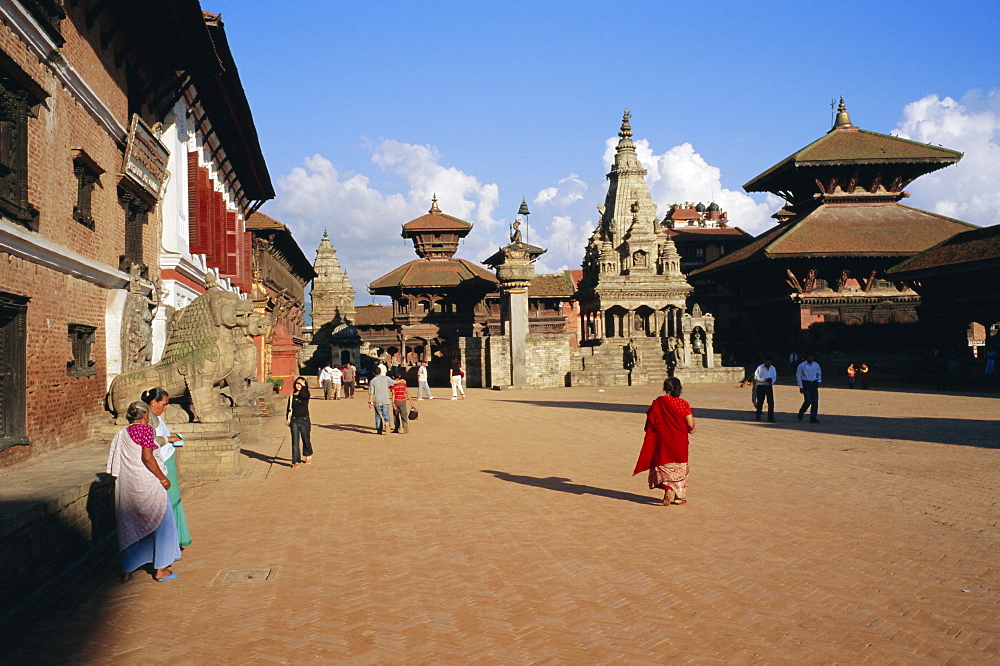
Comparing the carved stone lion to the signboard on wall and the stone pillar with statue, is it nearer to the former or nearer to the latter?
the signboard on wall

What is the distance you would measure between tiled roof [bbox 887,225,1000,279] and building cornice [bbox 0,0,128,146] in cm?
2749

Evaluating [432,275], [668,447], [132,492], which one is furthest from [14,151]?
[432,275]

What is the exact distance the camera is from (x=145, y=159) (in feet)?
42.2

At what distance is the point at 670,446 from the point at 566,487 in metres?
1.70

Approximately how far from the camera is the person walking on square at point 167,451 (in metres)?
5.90

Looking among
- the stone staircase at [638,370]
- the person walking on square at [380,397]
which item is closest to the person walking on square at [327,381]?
the stone staircase at [638,370]

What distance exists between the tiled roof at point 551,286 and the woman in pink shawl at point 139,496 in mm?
46843

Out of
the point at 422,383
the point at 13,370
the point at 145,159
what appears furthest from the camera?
the point at 422,383

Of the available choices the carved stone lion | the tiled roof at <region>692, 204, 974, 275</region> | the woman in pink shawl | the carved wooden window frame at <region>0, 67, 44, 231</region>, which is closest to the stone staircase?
the tiled roof at <region>692, 204, 974, 275</region>

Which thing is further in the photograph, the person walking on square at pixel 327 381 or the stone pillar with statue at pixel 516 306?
the stone pillar with statue at pixel 516 306

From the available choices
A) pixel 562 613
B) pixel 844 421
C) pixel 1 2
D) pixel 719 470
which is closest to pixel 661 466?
pixel 719 470

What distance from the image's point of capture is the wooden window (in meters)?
7.86

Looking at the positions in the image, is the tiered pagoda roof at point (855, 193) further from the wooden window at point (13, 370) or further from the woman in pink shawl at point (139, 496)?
the woman in pink shawl at point (139, 496)

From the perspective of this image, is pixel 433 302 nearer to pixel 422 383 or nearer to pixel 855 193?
pixel 422 383
